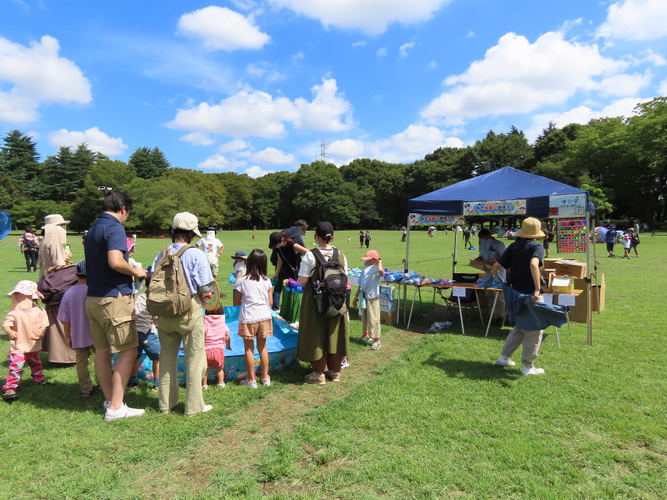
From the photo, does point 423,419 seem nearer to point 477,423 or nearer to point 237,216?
point 477,423

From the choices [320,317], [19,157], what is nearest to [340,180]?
[19,157]

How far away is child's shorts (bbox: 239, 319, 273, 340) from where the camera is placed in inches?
164

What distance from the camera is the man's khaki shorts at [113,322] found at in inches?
128

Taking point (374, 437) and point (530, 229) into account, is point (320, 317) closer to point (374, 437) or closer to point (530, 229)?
point (374, 437)

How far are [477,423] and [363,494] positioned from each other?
4.84ft

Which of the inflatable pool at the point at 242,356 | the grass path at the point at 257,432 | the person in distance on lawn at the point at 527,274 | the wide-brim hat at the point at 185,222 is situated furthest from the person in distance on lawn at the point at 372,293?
the wide-brim hat at the point at 185,222

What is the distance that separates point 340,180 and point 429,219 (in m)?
66.4

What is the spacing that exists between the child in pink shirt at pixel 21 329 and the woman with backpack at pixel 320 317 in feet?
9.58

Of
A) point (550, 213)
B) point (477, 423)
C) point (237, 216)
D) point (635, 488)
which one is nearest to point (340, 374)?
point (477, 423)

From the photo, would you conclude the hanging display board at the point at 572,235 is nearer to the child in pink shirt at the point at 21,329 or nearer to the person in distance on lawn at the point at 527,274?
the person in distance on lawn at the point at 527,274

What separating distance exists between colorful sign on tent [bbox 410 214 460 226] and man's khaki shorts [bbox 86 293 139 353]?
5.56 m

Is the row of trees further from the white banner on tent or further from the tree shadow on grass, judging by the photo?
the tree shadow on grass

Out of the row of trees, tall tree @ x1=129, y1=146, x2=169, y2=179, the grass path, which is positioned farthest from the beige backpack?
tall tree @ x1=129, y1=146, x2=169, y2=179

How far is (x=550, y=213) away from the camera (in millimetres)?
6125
